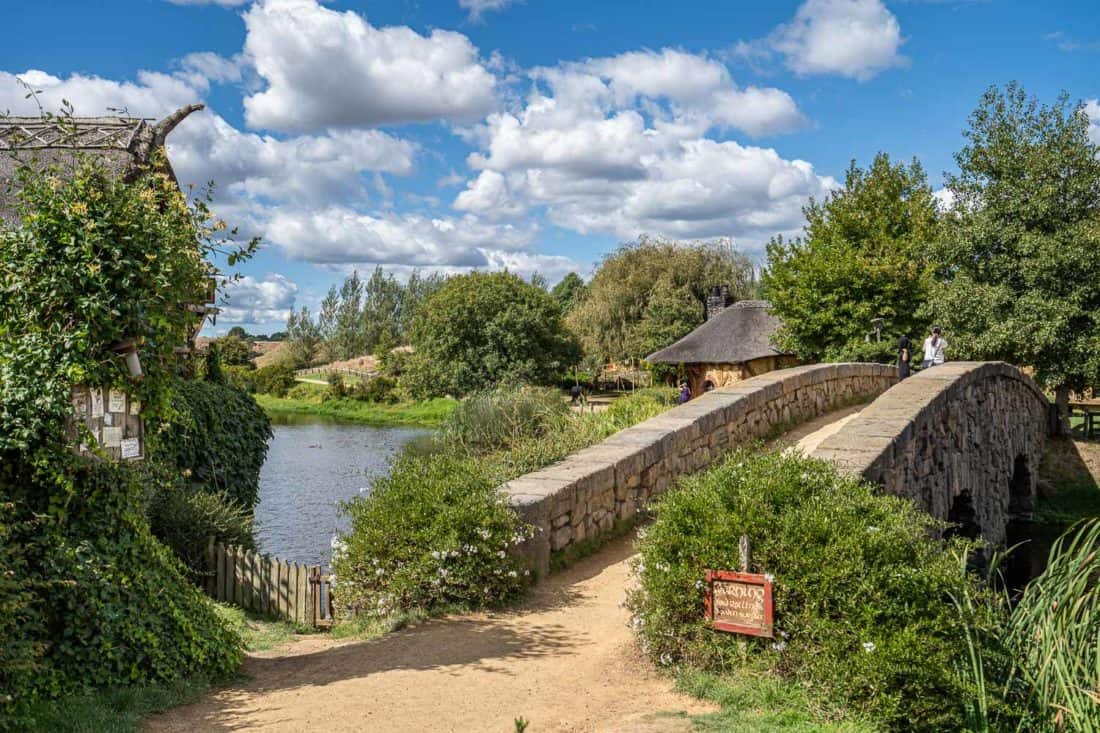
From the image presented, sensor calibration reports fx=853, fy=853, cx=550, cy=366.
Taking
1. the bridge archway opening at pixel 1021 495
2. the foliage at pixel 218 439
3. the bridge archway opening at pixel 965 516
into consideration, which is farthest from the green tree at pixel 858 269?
the foliage at pixel 218 439

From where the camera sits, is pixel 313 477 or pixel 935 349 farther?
pixel 313 477

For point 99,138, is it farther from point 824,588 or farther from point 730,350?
point 730,350

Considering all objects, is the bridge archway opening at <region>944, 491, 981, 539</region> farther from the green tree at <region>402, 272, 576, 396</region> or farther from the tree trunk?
the green tree at <region>402, 272, 576, 396</region>

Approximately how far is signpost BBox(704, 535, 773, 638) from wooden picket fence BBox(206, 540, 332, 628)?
3222 millimetres

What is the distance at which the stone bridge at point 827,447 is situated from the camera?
654 cm

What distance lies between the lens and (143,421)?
477 centimetres

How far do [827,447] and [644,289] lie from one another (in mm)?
31864

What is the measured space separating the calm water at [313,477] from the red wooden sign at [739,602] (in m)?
3.44

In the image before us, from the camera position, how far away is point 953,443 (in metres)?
9.44

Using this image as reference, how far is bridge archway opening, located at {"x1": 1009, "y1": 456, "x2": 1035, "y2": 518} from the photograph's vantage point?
52.7ft

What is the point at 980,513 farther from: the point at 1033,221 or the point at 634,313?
the point at 634,313

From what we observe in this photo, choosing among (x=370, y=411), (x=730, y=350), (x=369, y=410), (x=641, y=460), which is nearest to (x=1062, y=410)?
(x=730, y=350)

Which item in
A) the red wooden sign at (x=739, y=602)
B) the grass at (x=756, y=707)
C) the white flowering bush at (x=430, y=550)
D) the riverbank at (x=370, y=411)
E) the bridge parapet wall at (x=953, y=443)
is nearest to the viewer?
the grass at (x=756, y=707)

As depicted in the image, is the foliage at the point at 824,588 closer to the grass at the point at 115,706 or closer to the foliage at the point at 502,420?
the grass at the point at 115,706
